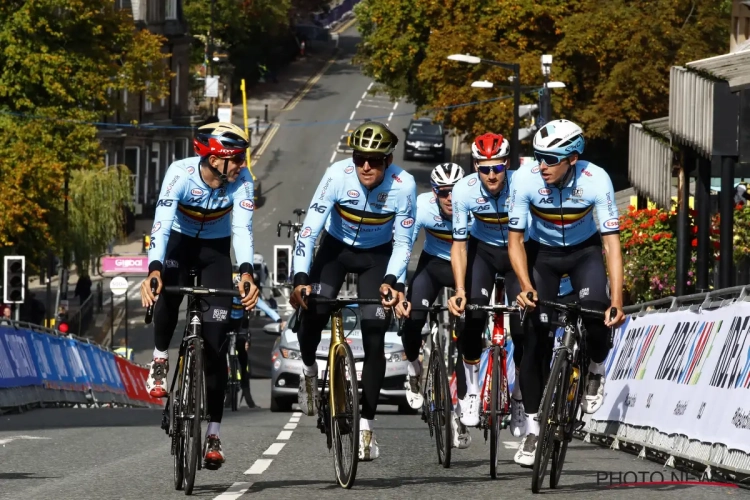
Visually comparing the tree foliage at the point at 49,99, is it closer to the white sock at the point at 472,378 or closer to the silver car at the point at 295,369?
the silver car at the point at 295,369

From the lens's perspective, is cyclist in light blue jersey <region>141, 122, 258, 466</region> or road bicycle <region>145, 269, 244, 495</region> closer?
road bicycle <region>145, 269, 244, 495</region>

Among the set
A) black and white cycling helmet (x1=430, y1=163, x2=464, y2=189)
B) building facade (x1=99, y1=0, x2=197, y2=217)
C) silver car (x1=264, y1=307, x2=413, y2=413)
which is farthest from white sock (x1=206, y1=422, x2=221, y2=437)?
building facade (x1=99, y1=0, x2=197, y2=217)

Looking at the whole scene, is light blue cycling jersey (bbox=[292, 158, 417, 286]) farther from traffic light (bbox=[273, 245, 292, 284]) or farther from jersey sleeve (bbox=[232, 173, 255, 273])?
traffic light (bbox=[273, 245, 292, 284])

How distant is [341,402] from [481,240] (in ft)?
9.27

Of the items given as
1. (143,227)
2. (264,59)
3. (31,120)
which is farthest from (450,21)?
(264,59)

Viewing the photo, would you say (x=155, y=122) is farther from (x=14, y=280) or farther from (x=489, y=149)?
(x=489, y=149)

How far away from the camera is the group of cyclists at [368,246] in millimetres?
11156

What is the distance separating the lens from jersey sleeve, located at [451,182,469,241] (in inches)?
514

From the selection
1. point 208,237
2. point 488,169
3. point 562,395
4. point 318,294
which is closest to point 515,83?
point 488,169

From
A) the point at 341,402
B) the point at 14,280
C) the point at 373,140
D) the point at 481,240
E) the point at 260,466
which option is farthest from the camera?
the point at 14,280

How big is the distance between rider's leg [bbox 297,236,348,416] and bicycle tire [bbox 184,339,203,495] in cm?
115

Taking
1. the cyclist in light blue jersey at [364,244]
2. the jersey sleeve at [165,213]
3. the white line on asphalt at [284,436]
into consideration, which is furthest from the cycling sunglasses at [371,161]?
the white line on asphalt at [284,436]

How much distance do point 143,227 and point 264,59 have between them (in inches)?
1283

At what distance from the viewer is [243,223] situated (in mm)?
11117
